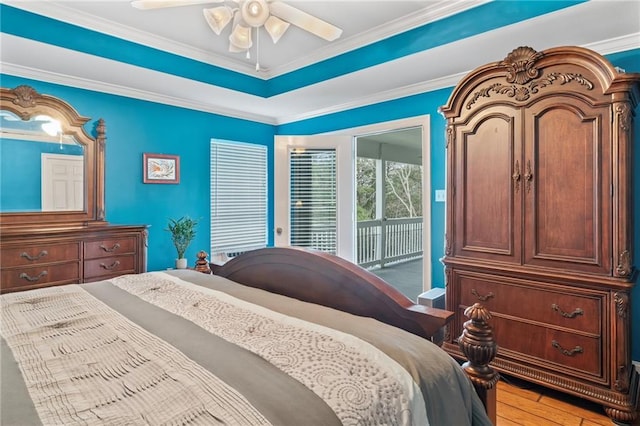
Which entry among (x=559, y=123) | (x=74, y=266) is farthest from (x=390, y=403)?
(x=74, y=266)

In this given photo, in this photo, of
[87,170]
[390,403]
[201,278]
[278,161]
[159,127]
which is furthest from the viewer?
[278,161]

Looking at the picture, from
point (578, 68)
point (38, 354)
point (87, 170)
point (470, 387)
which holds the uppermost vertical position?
point (578, 68)

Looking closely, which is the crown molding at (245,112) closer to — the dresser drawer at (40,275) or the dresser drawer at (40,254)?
the dresser drawer at (40,254)

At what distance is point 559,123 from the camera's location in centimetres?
220

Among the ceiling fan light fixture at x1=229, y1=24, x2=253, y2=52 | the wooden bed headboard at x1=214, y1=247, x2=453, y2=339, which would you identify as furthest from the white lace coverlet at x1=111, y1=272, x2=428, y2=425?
the ceiling fan light fixture at x1=229, y1=24, x2=253, y2=52

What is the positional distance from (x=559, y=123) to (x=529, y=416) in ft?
5.76

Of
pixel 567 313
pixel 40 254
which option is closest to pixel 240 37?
pixel 40 254

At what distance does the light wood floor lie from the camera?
2033 millimetres

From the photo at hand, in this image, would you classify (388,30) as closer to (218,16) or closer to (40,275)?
(218,16)

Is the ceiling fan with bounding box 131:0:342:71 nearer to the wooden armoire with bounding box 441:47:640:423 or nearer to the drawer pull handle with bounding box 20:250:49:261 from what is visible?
the wooden armoire with bounding box 441:47:640:423

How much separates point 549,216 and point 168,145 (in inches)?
140

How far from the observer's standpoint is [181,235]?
376 centimetres

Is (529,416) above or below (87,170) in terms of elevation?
below

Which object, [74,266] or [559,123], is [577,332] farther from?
[74,266]
